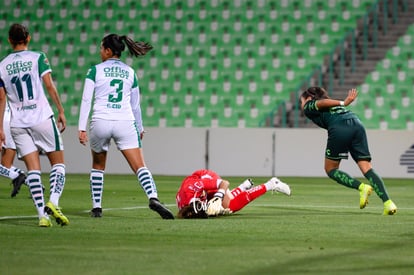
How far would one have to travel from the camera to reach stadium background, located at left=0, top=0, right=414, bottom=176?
26.0 m

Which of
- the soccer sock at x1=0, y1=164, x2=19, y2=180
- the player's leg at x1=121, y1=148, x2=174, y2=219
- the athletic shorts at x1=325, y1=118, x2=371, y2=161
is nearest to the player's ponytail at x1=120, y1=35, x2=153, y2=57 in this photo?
the player's leg at x1=121, y1=148, x2=174, y2=219

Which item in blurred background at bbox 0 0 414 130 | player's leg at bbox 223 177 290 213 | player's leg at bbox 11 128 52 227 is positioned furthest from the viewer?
blurred background at bbox 0 0 414 130

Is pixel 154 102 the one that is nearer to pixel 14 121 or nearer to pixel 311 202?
pixel 311 202

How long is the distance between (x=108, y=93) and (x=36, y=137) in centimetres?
131

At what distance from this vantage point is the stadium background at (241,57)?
2605 centimetres

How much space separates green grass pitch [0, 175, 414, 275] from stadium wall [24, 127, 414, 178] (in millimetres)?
10435

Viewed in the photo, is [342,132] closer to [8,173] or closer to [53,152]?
[53,152]

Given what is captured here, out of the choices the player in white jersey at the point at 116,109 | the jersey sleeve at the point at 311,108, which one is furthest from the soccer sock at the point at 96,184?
the jersey sleeve at the point at 311,108

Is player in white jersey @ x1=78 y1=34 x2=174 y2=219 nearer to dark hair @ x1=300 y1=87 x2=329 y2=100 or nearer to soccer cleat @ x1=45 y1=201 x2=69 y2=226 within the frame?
soccer cleat @ x1=45 y1=201 x2=69 y2=226

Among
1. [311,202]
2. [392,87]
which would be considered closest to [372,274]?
[311,202]

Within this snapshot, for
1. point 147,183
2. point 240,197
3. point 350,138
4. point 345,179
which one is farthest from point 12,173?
point 350,138

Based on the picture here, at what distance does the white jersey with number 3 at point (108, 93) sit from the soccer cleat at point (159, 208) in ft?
3.23

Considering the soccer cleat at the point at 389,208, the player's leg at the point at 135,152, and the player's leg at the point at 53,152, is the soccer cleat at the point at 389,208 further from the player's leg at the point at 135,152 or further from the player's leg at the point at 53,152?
the player's leg at the point at 53,152

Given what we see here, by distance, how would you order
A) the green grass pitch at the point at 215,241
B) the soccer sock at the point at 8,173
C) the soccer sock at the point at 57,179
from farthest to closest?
the soccer sock at the point at 8,173
the soccer sock at the point at 57,179
the green grass pitch at the point at 215,241
